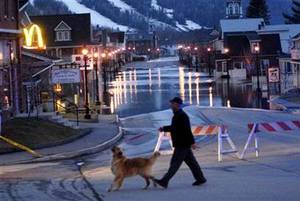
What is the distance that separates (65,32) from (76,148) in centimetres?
7383

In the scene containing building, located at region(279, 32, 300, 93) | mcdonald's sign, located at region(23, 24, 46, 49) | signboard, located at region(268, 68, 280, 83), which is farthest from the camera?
building, located at region(279, 32, 300, 93)

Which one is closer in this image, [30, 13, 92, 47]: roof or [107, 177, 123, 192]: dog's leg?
[107, 177, 123, 192]: dog's leg

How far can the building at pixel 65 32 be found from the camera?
9738cm

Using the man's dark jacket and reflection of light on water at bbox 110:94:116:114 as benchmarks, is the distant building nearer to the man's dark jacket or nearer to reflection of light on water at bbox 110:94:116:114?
reflection of light on water at bbox 110:94:116:114

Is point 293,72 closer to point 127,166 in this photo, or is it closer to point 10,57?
point 10,57

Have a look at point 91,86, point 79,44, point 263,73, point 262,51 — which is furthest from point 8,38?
point 262,51

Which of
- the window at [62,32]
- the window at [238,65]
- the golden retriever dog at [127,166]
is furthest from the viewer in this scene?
the window at [238,65]

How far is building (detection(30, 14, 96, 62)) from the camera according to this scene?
97375mm

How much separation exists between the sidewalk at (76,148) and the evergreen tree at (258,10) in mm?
128443

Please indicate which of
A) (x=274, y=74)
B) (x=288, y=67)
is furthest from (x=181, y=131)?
(x=288, y=67)

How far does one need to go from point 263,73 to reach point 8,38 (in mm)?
74328

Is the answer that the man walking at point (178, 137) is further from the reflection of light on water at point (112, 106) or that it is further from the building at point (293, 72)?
the building at point (293, 72)

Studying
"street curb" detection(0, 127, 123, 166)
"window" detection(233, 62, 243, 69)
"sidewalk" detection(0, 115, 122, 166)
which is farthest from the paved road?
"window" detection(233, 62, 243, 69)

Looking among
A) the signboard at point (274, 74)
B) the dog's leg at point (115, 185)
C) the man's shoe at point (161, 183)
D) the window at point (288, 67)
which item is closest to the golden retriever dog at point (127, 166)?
the dog's leg at point (115, 185)
